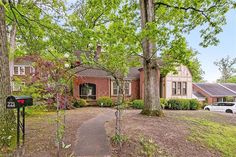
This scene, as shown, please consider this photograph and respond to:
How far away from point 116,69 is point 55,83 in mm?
2133

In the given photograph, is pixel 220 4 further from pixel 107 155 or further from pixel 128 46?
pixel 107 155

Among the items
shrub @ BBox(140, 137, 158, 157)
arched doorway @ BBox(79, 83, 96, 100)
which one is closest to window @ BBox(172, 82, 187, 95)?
arched doorway @ BBox(79, 83, 96, 100)

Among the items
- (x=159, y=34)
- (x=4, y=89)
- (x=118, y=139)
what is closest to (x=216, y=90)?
(x=159, y=34)

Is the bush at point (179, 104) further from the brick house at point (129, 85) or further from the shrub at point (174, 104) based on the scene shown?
the brick house at point (129, 85)

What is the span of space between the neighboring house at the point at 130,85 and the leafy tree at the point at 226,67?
1605 inches

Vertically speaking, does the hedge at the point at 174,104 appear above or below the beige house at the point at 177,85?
below

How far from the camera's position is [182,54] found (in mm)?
8711

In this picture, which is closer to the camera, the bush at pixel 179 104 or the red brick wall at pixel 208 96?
the bush at pixel 179 104

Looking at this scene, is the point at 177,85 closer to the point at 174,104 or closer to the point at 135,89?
the point at 174,104

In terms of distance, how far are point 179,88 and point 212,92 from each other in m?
11.7

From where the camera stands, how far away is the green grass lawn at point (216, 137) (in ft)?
23.6

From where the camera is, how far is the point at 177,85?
77.2 ft

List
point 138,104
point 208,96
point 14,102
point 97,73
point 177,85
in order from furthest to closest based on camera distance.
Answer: point 208,96, point 177,85, point 97,73, point 138,104, point 14,102

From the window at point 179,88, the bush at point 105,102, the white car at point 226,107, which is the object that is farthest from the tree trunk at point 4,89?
the white car at point 226,107
